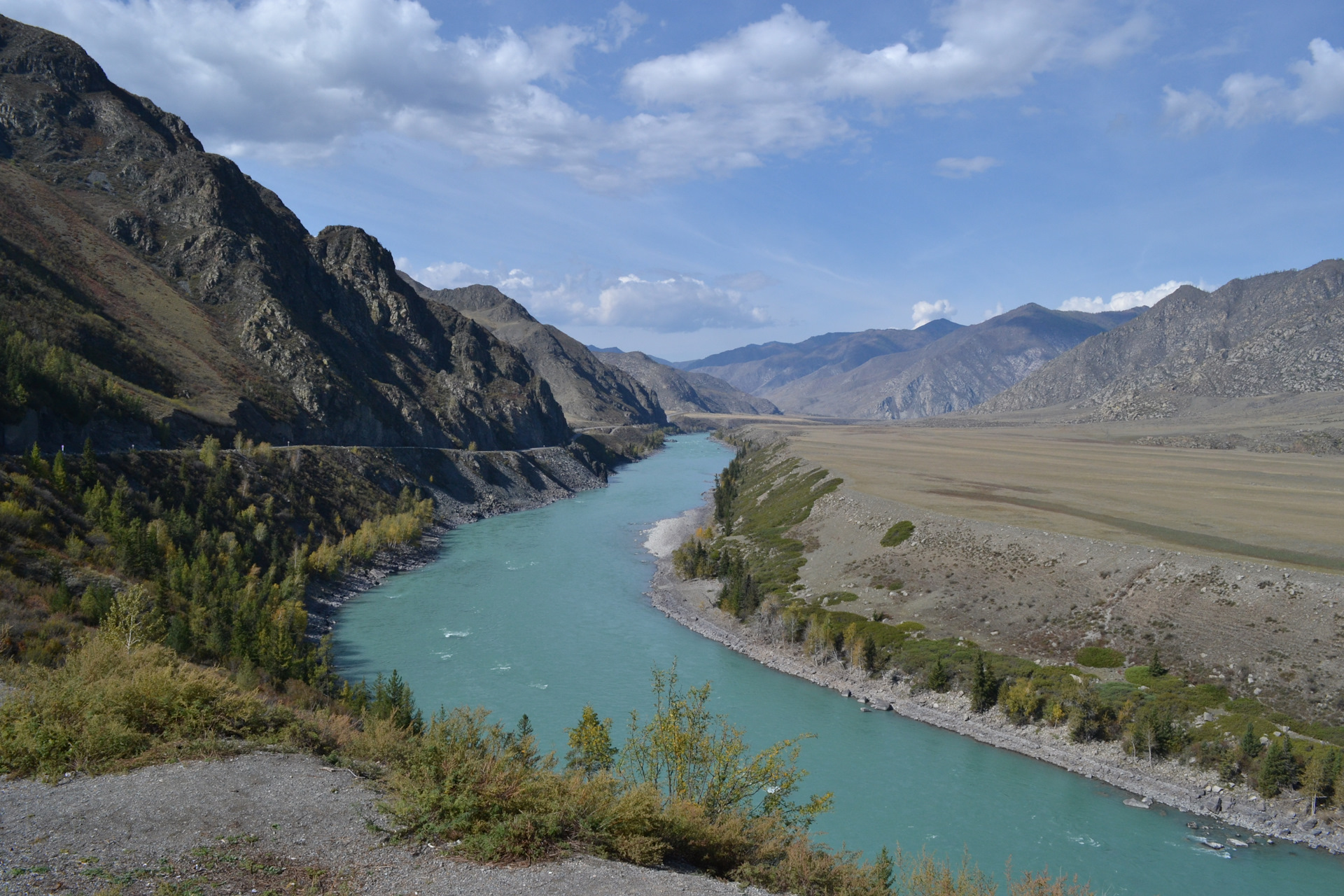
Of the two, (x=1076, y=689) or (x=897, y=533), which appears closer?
(x=1076, y=689)

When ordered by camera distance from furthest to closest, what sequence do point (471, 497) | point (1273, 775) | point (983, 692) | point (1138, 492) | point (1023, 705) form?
point (471, 497) < point (1138, 492) < point (983, 692) < point (1023, 705) < point (1273, 775)

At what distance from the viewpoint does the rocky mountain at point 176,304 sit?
61.7 meters

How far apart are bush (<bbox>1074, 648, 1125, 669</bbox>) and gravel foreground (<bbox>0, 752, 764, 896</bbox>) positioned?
105ft

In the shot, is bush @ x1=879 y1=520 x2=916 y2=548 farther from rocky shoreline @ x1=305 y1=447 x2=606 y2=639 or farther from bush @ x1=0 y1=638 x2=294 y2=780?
bush @ x1=0 y1=638 x2=294 y2=780

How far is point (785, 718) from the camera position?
36094 millimetres

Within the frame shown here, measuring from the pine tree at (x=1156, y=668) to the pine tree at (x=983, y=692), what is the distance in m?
7.29

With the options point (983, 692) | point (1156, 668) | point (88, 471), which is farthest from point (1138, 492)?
point (88, 471)

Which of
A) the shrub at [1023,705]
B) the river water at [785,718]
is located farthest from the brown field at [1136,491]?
the river water at [785,718]

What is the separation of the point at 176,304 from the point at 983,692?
96.5 metres

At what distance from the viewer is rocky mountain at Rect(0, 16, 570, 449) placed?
6166 centimetres

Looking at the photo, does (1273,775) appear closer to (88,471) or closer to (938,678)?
(938,678)

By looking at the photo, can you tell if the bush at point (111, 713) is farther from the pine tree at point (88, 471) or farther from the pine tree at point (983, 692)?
the pine tree at point (88, 471)

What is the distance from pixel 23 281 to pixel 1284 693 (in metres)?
95.8

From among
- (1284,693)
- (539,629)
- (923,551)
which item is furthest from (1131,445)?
(539,629)
